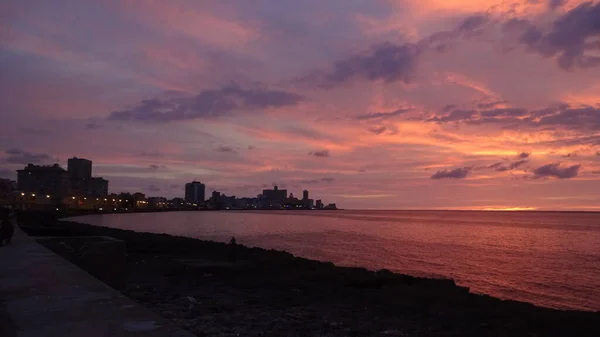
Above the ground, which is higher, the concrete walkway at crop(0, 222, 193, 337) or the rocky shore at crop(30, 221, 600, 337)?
the concrete walkway at crop(0, 222, 193, 337)

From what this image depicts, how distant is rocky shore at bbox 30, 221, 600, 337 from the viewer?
11422mm

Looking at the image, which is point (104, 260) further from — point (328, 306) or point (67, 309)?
point (328, 306)

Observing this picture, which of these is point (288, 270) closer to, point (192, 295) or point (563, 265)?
point (192, 295)

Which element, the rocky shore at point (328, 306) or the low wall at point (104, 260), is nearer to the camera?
the rocky shore at point (328, 306)

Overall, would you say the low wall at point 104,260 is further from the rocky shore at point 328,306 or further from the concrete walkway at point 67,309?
the rocky shore at point 328,306

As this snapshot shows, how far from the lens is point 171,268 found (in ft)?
73.4

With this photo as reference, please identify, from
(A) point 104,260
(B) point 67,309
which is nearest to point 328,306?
(A) point 104,260

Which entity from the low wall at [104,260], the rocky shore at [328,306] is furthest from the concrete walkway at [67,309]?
the rocky shore at [328,306]

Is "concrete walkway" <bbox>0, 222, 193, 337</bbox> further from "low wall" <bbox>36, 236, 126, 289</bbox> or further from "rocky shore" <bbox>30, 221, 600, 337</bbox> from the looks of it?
"rocky shore" <bbox>30, 221, 600, 337</bbox>

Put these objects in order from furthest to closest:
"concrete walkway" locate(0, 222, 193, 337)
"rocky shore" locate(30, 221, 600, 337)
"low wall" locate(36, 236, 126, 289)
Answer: "low wall" locate(36, 236, 126, 289)
"rocky shore" locate(30, 221, 600, 337)
"concrete walkway" locate(0, 222, 193, 337)

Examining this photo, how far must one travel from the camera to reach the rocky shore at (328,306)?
11.4m

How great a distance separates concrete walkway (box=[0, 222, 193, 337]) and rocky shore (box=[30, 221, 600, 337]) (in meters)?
2.53

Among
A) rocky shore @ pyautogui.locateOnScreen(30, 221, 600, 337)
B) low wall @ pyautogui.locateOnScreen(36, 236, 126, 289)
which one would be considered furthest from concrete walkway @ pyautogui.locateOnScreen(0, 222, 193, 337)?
rocky shore @ pyautogui.locateOnScreen(30, 221, 600, 337)

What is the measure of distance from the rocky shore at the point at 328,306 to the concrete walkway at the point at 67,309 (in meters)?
2.53
